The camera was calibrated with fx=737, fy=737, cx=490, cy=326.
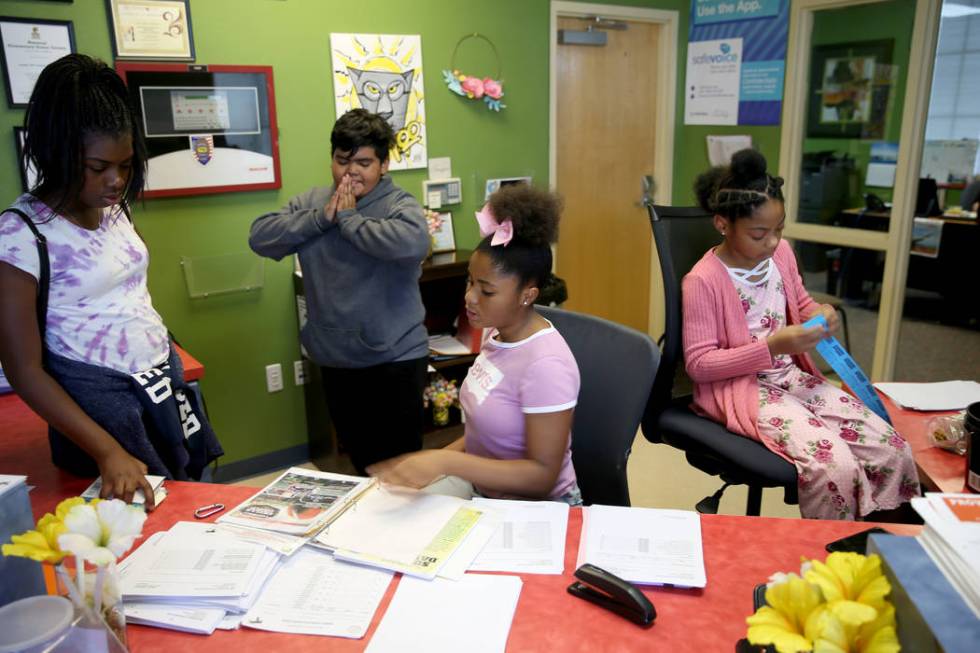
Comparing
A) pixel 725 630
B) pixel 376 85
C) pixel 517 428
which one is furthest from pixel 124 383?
pixel 376 85

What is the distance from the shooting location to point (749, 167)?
6.68ft

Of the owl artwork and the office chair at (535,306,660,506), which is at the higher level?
the owl artwork

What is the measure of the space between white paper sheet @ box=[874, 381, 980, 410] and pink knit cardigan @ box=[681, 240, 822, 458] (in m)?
0.37

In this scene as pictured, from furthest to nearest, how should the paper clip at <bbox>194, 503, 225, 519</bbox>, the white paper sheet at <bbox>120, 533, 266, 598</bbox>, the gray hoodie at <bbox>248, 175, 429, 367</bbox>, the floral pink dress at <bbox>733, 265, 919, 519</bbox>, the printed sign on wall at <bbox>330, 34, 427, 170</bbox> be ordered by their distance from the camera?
the printed sign on wall at <bbox>330, 34, 427, 170</bbox> < the gray hoodie at <bbox>248, 175, 429, 367</bbox> < the floral pink dress at <bbox>733, 265, 919, 519</bbox> < the paper clip at <bbox>194, 503, 225, 519</bbox> < the white paper sheet at <bbox>120, 533, 266, 598</bbox>

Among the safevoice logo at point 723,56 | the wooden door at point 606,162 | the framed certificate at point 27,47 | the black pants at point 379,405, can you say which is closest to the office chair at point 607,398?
the black pants at point 379,405

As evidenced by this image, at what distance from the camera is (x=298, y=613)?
113 centimetres

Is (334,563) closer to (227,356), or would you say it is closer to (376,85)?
(227,356)

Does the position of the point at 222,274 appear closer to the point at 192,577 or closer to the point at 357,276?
the point at 357,276

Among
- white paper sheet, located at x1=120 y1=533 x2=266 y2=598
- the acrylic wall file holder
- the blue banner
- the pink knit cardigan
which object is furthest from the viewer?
the blue banner

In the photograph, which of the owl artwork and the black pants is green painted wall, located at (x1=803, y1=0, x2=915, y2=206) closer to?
the owl artwork

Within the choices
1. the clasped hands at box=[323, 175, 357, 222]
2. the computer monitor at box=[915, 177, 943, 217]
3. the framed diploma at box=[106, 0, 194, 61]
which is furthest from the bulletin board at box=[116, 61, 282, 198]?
the computer monitor at box=[915, 177, 943, 217]

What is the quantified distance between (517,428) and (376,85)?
2.12 meters

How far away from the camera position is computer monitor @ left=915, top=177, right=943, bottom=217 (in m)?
3.38

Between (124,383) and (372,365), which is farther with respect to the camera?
(372,365)
